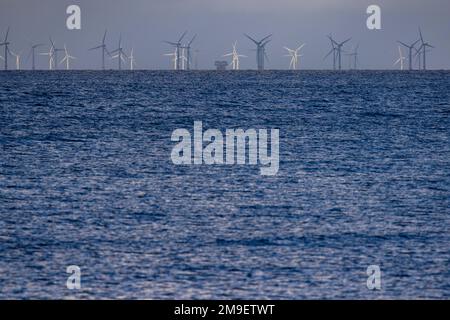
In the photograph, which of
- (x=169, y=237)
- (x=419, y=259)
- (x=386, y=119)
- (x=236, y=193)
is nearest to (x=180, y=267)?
(x=169, y=237)

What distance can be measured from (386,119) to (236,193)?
244ft

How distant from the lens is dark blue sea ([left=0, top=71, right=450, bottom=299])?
113ft

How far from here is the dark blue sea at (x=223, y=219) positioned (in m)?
34.6

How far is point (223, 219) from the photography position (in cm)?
4753

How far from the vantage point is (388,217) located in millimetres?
48281

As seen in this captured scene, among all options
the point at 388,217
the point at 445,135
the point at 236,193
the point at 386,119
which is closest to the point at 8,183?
the point at 236,193

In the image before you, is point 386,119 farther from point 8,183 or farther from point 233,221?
point 233,221

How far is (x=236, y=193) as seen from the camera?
56.4m
